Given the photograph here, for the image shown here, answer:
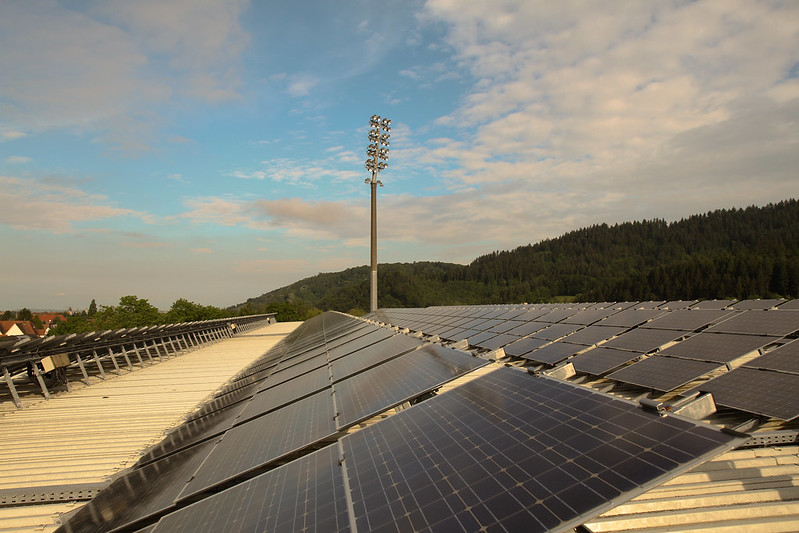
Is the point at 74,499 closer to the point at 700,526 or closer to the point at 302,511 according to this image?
the point at 302,511

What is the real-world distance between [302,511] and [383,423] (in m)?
1.71

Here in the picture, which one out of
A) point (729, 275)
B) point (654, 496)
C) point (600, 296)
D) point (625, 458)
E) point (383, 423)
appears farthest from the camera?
point (600, 296)

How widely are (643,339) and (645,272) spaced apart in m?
122

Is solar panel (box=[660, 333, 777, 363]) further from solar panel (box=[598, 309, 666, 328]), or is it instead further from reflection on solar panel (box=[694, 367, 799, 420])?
solar panel (box=[598, 309, 666, 328])

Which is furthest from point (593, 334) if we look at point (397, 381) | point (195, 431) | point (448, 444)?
point (195, 431)

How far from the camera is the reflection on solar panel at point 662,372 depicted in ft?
20.0

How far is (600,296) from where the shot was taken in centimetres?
11494

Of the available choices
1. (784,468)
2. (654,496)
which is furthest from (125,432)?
(784,468)

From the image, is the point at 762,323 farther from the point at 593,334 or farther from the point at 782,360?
the point at 593,334

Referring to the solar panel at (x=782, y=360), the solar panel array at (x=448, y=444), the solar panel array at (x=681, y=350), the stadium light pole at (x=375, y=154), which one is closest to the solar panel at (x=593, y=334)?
the solar panel array at (x=681, y=350)

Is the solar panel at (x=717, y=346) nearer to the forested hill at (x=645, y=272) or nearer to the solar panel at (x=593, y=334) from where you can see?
the solar panel at (x=593, y=334)

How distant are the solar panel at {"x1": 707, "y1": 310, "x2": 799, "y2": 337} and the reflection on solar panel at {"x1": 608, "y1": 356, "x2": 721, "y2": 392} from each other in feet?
7.46

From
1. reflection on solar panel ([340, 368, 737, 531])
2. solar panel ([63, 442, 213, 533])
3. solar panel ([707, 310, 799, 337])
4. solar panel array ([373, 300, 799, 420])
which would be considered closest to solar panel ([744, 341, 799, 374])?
solar panel array ([373, 300, 799, 420])

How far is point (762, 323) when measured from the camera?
8508 mm
